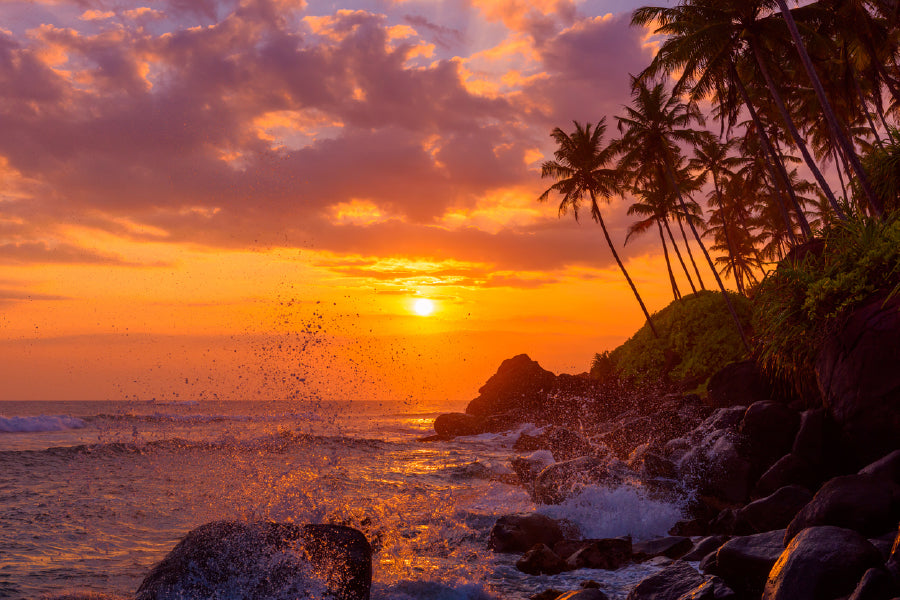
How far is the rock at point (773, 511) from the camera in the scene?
26.1 ft

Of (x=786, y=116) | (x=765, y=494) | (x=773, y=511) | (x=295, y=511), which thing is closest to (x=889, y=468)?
(x=773, y=511)

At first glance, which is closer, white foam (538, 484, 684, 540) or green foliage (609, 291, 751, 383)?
white foam (538, 484, 684, 540)

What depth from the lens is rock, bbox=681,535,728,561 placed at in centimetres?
739

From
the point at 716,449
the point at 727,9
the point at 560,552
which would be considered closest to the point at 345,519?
the point at 560,552

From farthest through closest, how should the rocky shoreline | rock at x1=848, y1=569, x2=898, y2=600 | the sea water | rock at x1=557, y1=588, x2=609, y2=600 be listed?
1. the sea water
2. rock at x1=557, y1=588, x2=609, y2=600
3. the rocky shoreline
4. rock at x1=848, y1=569, x2=898, y2=600

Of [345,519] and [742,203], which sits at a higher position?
[742,203]

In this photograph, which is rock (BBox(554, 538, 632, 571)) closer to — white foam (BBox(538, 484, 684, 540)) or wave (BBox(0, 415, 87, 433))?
white foam (BBox(538, 484, 684, 540))

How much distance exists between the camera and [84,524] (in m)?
11.3

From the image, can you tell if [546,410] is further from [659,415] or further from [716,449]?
[716,449]

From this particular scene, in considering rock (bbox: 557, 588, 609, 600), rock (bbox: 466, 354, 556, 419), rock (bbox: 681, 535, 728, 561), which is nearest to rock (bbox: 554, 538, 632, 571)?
rock (bbox: 681, 535, 728, 561)

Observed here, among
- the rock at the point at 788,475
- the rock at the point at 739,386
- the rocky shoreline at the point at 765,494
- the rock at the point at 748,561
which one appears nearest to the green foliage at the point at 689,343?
the rock at the point at 739,386

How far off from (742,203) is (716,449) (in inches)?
1572

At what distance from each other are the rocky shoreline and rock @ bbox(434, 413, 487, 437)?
18414 millimetres

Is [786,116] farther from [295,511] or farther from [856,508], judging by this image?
[295,511]
